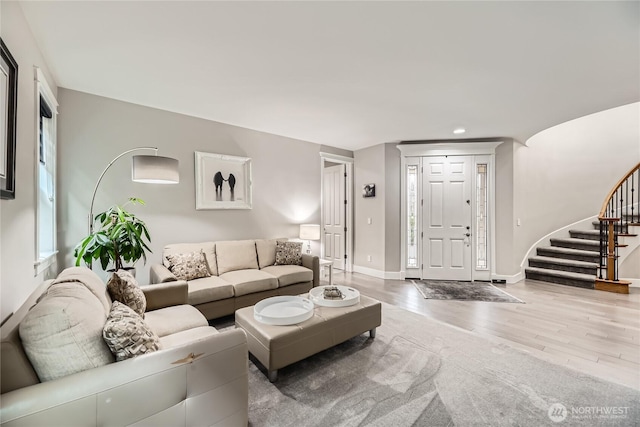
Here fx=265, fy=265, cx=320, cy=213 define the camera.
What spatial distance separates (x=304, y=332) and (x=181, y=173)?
2.74 meters

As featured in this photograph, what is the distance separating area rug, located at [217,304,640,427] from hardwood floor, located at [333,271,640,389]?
29 cm

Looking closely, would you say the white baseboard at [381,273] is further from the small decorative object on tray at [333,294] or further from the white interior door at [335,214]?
the small decorative object on tray at [333,294]

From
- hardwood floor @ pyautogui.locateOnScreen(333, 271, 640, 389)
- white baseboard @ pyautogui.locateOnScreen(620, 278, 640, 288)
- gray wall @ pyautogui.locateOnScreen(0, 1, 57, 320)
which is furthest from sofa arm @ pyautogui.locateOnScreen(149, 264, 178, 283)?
white baseboard @ pyautogui.locateOnScreen(620, 278, 640, 288)

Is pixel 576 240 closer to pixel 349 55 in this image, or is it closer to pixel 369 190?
pixel 369 190

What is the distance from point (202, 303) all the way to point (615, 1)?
395 cm

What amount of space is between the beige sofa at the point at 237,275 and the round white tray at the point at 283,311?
2.56 ft

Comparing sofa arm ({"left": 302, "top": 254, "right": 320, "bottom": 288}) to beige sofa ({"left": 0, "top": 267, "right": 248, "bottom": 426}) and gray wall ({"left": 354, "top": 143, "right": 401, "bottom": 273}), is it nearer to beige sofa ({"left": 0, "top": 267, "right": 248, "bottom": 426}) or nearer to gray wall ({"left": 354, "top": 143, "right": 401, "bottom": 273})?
gray wall ({"left": 354, "top": 143, "right": 401, "bottom": 273})

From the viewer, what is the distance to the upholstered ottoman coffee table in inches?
75.2

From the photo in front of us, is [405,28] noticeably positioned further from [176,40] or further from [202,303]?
[202,303]

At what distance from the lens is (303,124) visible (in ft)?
13.0

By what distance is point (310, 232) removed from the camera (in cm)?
445

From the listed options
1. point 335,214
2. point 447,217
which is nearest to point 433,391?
point 447,217

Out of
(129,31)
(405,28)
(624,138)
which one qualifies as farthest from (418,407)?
(624,138)

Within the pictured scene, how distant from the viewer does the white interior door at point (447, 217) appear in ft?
15.7
